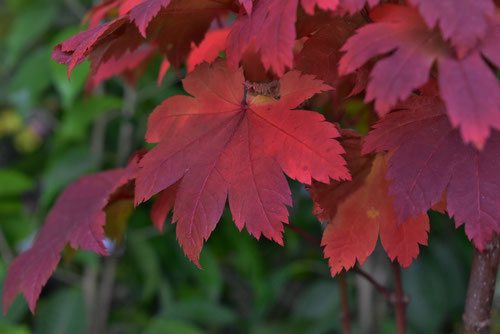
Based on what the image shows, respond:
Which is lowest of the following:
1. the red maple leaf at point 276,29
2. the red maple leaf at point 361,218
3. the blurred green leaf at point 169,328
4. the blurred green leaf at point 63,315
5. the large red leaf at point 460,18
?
the blurred green leaf at point 169,328

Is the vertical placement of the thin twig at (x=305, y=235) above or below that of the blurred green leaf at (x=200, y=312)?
above

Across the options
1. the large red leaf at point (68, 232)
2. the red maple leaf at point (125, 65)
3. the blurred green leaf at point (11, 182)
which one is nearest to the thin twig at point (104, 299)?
the blurred green leaf at point (11, 182)

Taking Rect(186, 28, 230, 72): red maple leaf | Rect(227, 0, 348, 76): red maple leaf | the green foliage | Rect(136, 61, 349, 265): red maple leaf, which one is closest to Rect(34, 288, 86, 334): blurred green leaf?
the green foliage

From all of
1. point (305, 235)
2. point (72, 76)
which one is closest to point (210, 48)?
point (305, 235)

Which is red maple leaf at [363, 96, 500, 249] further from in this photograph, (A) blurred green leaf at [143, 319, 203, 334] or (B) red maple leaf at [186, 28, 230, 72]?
(A) blurred green leaf at [143, 319, 203, 334]

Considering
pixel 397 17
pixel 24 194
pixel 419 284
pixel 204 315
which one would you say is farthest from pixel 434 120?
pixel 24 194

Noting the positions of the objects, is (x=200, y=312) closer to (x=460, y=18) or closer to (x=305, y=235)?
(x=305, y=235)

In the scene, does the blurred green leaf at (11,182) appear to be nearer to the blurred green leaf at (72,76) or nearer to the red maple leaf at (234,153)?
the blurred green leaf at (72,76)
